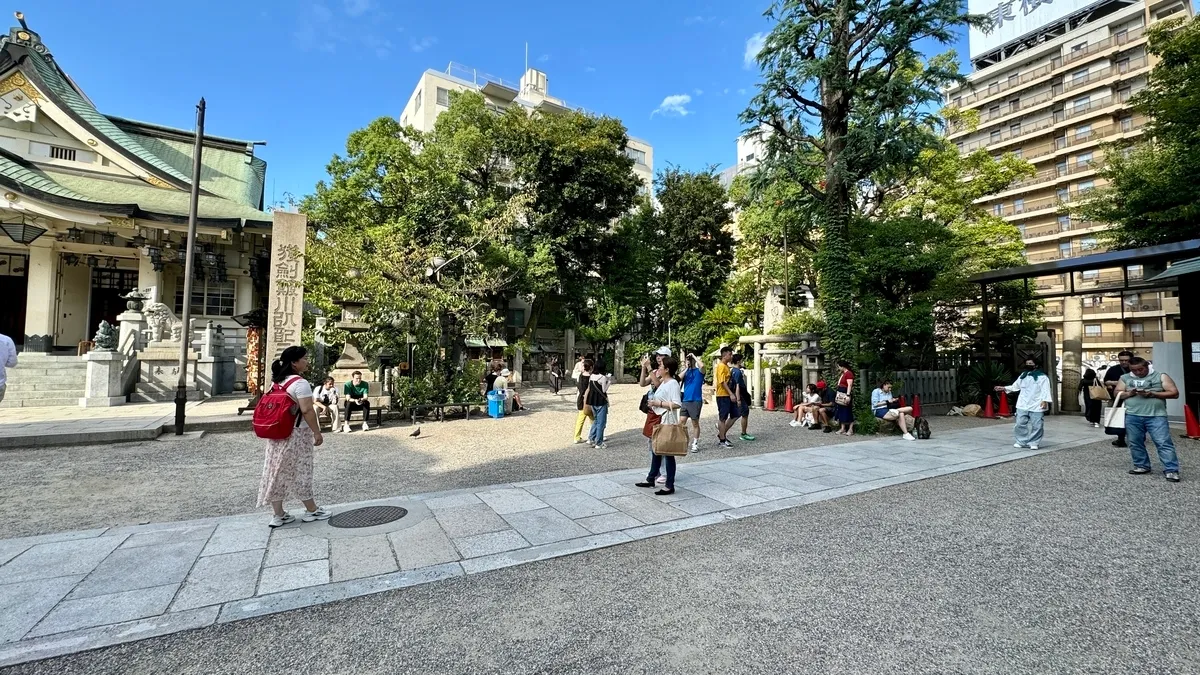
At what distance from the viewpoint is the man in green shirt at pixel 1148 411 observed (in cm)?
660

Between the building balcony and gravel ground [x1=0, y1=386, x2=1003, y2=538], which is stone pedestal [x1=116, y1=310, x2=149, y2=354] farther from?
the building balcony

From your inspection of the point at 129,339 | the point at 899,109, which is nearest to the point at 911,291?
the point at 899,109

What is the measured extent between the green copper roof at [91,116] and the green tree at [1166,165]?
3145 centimetres

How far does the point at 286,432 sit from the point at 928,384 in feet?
51.4

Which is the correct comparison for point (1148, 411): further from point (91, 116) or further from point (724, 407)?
point (91, 116)

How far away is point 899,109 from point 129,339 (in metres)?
21.6

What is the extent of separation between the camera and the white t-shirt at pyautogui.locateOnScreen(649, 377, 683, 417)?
19.3 ft

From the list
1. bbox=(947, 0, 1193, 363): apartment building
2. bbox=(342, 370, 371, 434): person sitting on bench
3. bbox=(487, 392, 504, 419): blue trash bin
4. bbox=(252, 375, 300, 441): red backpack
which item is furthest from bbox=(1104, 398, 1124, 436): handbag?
bbox=(947, 0, 1193, 363): apartment building

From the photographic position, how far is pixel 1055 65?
39.3 metres

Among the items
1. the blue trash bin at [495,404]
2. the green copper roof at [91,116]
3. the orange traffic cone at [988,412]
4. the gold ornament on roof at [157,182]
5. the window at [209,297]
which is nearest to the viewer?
the blue trash bin at [495,404]

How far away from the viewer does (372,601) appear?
346 cm

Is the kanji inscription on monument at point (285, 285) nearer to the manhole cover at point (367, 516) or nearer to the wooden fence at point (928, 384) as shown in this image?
the manhole cover at point (367, 516)

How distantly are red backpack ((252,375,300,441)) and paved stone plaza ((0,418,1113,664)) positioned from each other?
3.09ft

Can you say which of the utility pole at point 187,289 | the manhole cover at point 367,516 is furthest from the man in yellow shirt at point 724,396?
the utility pole at point 187,289
